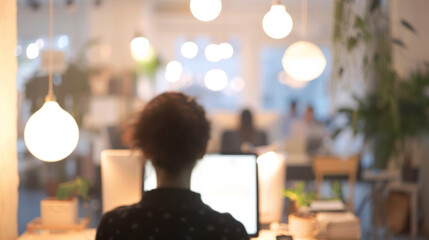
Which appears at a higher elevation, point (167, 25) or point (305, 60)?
point (167, 25)

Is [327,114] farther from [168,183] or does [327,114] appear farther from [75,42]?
[168,183]

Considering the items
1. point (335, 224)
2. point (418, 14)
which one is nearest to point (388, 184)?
point (418, 14)

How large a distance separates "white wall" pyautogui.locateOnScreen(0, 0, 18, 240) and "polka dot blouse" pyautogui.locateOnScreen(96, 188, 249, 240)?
43.4 inches

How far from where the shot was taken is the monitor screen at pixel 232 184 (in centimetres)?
258

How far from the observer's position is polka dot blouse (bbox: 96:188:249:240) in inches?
61.5

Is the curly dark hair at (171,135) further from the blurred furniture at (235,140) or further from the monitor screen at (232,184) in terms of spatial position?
the blurred furniture at (235,140)

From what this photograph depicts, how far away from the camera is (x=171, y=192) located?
1.62 m

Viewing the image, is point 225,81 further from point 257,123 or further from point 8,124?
point 8,124

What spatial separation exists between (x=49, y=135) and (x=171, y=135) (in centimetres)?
89

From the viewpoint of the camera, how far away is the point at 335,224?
2.82 metres

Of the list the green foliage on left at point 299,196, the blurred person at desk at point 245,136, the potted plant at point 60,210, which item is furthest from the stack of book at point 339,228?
the blurred person at desk at point 245,136

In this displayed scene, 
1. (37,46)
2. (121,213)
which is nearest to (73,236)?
(121,213)

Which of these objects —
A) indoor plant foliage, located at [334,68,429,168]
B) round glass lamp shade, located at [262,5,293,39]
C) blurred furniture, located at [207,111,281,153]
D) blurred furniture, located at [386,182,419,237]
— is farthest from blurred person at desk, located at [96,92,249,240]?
blurred furniture, located at [386,182,419,237]

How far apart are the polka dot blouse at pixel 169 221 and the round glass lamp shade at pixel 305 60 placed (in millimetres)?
2056
